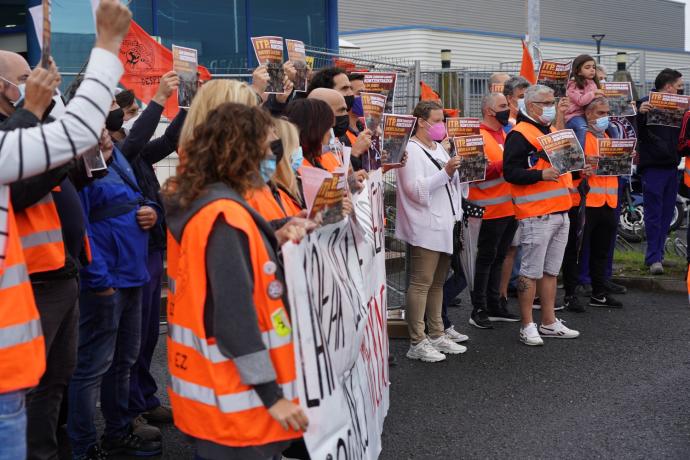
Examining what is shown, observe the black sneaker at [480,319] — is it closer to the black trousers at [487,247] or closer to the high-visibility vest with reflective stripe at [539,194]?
the black trousers at [487,247]

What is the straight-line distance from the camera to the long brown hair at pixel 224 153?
3059 mm

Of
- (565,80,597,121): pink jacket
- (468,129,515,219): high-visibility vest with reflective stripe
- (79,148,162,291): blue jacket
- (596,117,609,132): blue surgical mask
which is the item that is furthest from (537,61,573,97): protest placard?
(79,148,162,291): blue jacket

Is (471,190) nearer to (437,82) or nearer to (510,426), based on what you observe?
(510,426)

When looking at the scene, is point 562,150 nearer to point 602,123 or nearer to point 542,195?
point 542,195

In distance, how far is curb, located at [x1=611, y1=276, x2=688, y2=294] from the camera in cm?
937

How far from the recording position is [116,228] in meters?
4.61

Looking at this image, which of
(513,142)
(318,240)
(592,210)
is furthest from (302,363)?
(592,210)

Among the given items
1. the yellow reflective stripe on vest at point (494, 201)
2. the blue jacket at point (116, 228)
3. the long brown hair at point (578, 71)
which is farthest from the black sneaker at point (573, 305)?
the blue jacket at point (116, 228)

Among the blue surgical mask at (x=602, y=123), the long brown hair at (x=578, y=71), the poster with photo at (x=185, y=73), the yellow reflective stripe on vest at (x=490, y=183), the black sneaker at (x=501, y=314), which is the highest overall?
the long brown hair at (x=578, y=71)

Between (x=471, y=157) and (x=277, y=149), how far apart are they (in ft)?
11.4

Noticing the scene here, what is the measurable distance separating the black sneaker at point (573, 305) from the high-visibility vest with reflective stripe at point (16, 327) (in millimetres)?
6545

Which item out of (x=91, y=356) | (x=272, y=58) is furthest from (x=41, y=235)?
(x=272, y=58)

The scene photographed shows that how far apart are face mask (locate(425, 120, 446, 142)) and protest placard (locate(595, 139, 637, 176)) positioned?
1.88 meters

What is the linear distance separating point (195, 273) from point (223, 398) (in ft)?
1.42
